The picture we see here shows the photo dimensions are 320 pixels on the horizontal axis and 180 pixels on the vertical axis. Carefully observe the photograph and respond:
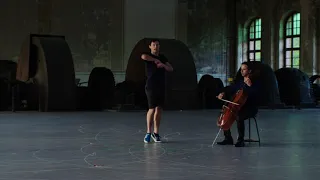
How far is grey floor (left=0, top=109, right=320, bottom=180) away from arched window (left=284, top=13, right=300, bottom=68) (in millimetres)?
21719

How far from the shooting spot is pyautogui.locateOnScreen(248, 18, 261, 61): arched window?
34.0 m

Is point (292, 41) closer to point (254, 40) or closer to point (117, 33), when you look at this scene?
point (254, 40)

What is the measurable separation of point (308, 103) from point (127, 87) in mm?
7305

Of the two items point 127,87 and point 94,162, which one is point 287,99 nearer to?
point 127,87

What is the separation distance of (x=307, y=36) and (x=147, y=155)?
25.0m

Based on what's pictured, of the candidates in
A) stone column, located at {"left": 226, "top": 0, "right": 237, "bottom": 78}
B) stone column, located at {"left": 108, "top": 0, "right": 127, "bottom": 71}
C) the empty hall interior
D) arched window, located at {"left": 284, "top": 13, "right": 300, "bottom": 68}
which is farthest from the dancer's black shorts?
stone column, located at {"left": 226, "top": 0, "right": 237, "bottom": 78}

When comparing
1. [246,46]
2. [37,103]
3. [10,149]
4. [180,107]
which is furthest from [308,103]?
[10,149]

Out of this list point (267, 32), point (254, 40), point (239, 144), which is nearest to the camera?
point (239, 144)

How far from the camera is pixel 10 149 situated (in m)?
7.31

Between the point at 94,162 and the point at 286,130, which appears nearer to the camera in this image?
the point at 94,162

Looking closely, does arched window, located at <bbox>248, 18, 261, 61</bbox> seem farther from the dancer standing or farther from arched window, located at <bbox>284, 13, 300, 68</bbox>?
the dancer standing

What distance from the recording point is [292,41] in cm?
3167

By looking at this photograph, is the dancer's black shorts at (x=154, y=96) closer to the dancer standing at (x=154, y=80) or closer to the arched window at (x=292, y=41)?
the dancer standing at (x=154, y=80)

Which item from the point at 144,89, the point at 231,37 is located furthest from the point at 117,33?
the point at 144,89
